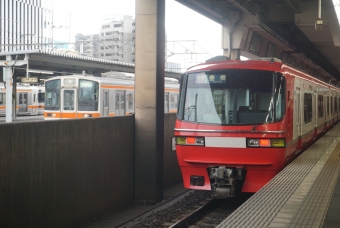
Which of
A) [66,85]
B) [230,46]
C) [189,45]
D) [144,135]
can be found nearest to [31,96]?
[189,45]

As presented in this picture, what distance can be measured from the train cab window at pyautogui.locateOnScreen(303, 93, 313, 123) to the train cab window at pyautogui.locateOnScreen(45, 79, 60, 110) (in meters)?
12.1

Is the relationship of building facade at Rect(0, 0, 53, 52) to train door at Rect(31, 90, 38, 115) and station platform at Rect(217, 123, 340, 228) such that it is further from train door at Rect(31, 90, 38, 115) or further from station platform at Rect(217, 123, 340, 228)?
station platform at Rect(217, 123, 340, 228)

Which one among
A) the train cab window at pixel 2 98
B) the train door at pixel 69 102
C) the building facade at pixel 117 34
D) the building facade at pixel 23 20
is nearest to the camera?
the train door at pixel 69 102

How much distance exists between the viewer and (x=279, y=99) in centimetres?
901

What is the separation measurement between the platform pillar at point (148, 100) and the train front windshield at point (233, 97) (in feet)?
2.64

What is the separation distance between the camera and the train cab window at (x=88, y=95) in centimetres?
2012

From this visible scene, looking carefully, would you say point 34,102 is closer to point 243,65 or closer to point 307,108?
point 307,108

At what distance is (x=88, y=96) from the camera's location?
2031 centimetres

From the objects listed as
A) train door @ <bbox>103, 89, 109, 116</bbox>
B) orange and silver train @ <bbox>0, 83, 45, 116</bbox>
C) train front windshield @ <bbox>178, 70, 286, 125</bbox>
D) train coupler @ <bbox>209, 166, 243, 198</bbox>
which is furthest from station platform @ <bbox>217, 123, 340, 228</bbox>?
orange and silver train @ <bbox>0, 83, 45, 116</bbox>

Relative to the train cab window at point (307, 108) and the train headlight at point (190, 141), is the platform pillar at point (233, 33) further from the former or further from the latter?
the train headlight at point (190, 141)

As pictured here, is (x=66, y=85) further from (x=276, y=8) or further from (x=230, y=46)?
(x=276, y=8)

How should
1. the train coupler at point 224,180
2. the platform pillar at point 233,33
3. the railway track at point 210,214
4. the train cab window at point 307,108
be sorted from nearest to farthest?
the railway track at point 210,214 < the train coupler at point 224,180 < the train cab window at point 307,108 < the platform pillar at point 233,33

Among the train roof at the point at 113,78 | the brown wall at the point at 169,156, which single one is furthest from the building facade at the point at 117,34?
the brown wall at the point at 169,156

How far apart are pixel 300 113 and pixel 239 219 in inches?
230
